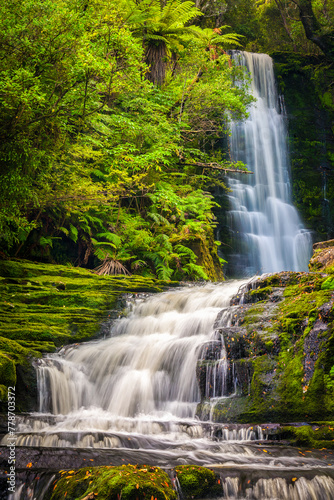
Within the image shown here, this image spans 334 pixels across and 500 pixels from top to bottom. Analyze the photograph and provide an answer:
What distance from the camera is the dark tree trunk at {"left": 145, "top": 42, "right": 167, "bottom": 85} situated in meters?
17.3

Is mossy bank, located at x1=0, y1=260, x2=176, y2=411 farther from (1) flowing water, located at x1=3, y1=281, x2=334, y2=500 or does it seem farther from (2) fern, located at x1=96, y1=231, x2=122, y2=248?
(2) fern, located at x1=96, y1=231, x2=122, y2=248

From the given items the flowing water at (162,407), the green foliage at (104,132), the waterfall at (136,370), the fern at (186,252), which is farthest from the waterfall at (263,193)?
the waterfall at (136,370)

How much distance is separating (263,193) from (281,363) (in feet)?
47.4

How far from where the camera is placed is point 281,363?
6.03 meters

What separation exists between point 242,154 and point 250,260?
5.89 m

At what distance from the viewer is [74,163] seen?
35.5 ft

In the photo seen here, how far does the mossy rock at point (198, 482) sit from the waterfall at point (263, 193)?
13330 mm

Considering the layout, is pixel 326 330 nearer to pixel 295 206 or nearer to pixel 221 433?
pixel 221 433

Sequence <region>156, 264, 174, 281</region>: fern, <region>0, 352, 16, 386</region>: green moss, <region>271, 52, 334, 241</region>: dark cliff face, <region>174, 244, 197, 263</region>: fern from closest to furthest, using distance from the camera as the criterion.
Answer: <region>0, 352, 16, 386</region>: green moss → <region>156, 264, 174, 281</region>: fern → <region>174, 244, 197, 263</region>: fern → <region>271, 52, 334, 241</region>: dark cliff face

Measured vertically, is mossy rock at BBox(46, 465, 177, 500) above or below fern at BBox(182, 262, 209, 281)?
below

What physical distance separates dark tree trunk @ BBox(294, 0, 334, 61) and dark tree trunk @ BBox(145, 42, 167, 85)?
31.2ft

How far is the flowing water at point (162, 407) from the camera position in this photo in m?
3.99

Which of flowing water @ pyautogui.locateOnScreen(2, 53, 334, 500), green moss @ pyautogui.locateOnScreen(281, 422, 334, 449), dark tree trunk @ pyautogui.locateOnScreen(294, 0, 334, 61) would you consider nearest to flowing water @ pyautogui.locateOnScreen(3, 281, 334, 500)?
flowing water @ pyautogui.locateOnScreen(2, 53, 334, 500)

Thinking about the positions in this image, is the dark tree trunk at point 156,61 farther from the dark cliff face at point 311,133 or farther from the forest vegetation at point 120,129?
the dark cliff face at point 311,133
